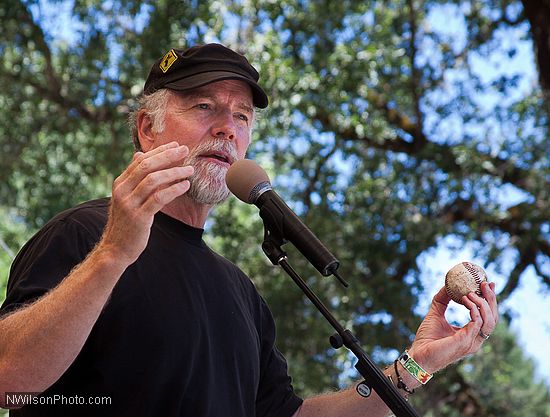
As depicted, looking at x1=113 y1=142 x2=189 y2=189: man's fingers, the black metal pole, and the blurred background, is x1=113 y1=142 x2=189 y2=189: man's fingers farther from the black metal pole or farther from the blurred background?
the blurred background

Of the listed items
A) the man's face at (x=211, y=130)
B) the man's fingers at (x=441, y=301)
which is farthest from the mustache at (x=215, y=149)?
the man's fingers at (x=441, y=301)

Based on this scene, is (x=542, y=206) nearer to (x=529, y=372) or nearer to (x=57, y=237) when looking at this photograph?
(x=57, y=237)

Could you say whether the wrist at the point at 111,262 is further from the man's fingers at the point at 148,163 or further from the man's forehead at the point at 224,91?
the man's forehead at the point at 224,91

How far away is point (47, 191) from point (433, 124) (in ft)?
14.9

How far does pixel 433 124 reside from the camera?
28.5ft

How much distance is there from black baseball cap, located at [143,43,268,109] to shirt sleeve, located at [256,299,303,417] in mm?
802

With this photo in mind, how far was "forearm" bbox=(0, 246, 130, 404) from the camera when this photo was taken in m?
1.76

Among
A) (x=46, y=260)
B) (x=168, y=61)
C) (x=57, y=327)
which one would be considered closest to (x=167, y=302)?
(x=46, y=260)

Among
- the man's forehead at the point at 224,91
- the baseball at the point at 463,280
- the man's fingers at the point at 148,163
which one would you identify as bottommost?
the baseball at the point at 463,280

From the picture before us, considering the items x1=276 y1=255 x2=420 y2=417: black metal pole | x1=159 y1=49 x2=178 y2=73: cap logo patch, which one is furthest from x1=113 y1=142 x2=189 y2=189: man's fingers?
x1=159 y1=49 x2=178 y2=73: cap logo patch

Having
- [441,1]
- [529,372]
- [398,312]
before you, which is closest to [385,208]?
[398,312]

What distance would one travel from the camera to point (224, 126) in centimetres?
251

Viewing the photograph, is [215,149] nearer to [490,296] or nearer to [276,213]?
[276,213]

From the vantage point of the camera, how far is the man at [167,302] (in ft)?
5.83
